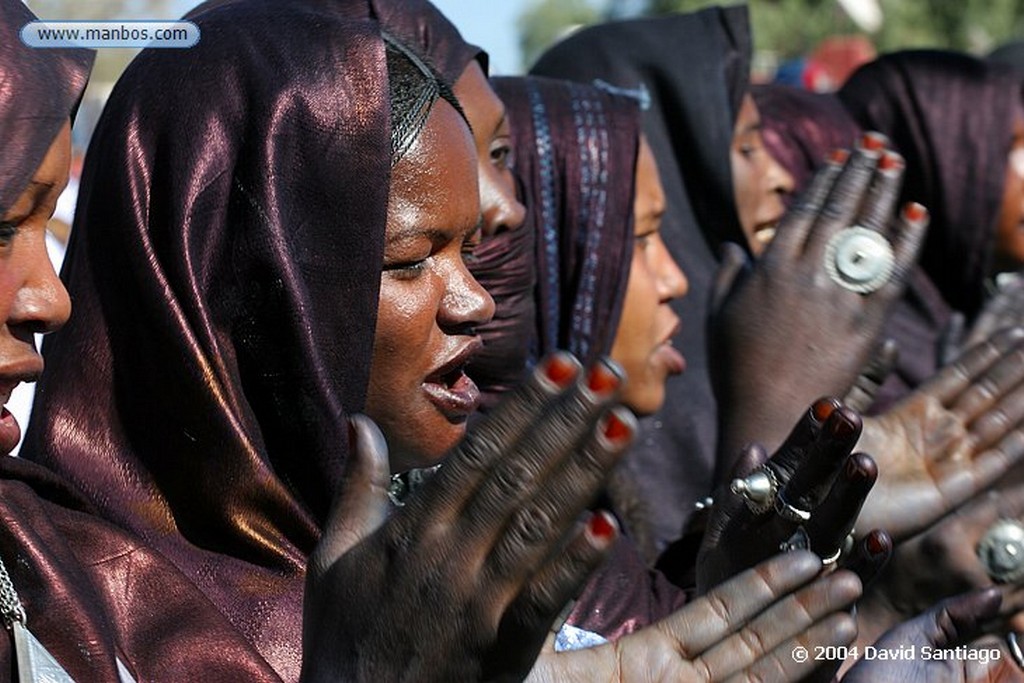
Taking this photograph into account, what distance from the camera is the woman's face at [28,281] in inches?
72.4

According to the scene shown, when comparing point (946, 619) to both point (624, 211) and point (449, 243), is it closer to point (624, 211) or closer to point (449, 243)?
point (449, 243)

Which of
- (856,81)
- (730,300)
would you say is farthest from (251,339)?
(856,81)

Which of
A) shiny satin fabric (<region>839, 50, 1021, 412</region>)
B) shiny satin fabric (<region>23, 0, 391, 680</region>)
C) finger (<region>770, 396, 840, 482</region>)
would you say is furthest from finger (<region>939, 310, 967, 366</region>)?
shiny satin fabric (<region>23, 0, 391, 680</region>)

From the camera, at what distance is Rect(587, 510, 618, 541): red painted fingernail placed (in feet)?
5.38

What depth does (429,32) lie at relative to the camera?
121 inches

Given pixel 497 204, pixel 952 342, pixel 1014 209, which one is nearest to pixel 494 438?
pixel 497 204

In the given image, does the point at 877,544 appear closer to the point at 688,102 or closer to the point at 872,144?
the point at 872,144

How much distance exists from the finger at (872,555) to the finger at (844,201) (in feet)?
3.10

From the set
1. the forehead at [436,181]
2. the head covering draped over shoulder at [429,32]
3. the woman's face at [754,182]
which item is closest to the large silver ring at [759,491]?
the forehead at [436,181]

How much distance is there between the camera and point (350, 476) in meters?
1.76

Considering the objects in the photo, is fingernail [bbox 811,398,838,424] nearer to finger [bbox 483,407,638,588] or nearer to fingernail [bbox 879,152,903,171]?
finger [bbox 483,407,638,588]

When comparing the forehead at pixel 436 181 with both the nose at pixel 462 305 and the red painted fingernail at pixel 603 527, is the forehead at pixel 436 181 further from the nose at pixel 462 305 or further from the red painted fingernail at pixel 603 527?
the red painted fingernail at pixel 603 527

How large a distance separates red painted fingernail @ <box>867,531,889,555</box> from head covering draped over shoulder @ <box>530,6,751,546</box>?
2.02 meters

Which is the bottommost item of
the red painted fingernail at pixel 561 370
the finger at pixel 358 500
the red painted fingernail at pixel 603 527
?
the finger at pixel 358 500
